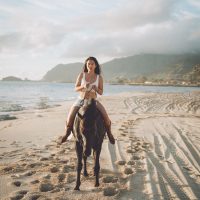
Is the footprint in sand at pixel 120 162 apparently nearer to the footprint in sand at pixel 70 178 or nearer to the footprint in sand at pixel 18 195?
the footprint in sand at pixel 70 178

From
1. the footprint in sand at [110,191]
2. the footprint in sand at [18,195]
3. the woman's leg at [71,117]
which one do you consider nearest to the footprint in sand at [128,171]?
the footprint in sand at [110,191]

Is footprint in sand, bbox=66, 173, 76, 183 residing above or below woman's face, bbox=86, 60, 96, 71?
below

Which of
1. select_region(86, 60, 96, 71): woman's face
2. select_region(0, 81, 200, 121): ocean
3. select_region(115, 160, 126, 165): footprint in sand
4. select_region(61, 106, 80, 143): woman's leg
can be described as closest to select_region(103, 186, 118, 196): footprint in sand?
select_region(61, 106, 80, 143): woman's leg

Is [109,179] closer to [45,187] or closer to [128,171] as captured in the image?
[128,171]

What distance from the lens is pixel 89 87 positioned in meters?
5.30

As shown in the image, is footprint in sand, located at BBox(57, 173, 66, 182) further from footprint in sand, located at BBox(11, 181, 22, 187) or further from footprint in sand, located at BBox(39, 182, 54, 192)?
footprint in sand, located at BBox(11, 181, 22, 187)

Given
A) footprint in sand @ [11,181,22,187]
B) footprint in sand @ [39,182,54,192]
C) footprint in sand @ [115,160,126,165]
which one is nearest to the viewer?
footprint in sand @ [39,182,54,192]

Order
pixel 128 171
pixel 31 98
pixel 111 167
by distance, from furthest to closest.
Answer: pixel 31 98, pixel 111 167, pixel 128 171

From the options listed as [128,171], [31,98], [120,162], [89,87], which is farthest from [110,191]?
[31,98]

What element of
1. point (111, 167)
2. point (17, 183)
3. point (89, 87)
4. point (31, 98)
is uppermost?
point (89, 87)

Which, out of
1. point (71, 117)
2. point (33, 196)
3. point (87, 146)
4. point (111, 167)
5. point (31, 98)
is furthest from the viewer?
point (31, 98)

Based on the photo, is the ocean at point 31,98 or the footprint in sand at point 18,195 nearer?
the footprint in sand at point 18,195

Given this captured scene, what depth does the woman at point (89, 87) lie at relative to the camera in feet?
17.5

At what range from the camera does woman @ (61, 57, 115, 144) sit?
17.5 ft
